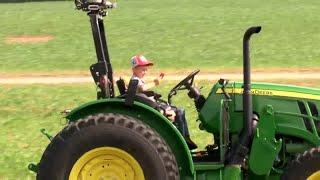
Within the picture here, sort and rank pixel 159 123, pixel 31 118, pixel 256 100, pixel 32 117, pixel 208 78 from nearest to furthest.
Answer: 1. pixel 159 123
2. pixel 256 100
3. pixel 31 118
4. pixel 32 117
5. pixel 208 78

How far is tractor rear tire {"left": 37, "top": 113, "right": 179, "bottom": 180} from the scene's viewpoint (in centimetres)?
533

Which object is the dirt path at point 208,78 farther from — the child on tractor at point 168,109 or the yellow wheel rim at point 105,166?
the yellow wheel rim at point 105,166

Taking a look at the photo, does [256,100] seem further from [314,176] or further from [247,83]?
[314,176]

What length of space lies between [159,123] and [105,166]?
2.04ft

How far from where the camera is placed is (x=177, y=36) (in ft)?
85.4

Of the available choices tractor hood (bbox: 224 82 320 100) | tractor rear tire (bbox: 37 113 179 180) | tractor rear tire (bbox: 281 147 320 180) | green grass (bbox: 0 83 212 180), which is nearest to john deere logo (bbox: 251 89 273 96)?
tractor hood (bbox: 224 82 320 100)

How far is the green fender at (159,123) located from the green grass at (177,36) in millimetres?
13632

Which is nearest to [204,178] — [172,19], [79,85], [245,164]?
[245,164]

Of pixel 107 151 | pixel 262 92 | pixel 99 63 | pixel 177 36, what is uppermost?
pixel 177 36

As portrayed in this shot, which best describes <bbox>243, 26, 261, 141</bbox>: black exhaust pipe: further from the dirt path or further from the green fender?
the dirt path

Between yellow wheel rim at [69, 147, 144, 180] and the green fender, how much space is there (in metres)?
0.38

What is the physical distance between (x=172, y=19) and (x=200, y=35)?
5.14 m

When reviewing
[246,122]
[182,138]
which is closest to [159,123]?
[182,138]

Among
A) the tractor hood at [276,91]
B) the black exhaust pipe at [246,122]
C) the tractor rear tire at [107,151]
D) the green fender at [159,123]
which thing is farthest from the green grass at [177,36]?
the tractor rear tire at [107,151]
